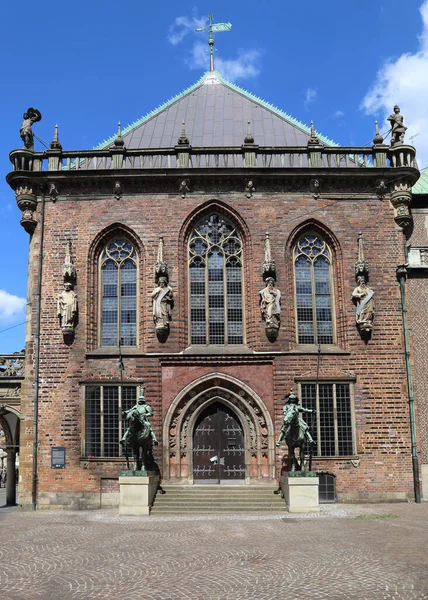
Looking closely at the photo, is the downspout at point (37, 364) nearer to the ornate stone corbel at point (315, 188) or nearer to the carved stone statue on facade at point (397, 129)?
the ornate stone corbel at point (315, 188)

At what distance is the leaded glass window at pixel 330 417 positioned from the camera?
1933 centimetres

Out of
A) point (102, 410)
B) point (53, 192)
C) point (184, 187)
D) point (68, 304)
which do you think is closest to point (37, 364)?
point (68, 304)

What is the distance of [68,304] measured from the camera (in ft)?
64.9

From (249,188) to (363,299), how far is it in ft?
17.0

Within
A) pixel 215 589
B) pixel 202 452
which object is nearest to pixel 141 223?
pixel 202 452

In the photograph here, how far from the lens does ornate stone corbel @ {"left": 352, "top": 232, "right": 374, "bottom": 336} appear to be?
64.7 ft

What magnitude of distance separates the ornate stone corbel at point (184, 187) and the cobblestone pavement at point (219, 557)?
10211 millimetres

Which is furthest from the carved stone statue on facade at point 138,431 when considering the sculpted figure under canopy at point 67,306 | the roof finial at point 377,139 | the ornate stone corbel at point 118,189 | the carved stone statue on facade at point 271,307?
the roof finial at point 377,139

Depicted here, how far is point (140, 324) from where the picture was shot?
20.4 m

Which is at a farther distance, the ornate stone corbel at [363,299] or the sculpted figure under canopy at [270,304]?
the ornate stone corbel at [363,299]

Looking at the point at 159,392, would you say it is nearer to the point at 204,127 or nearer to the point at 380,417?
the point at 380,417

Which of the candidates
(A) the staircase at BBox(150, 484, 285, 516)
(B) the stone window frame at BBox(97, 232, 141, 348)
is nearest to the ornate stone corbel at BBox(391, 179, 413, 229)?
(B) the stone window frame at BBox(97, 232, 141, 348)

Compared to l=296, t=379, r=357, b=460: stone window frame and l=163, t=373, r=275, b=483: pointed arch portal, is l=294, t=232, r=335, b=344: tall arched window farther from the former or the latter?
l=163, t=373, r=275, b=483: pointed arch portal

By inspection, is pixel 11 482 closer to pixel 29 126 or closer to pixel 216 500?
pixel 216 500
